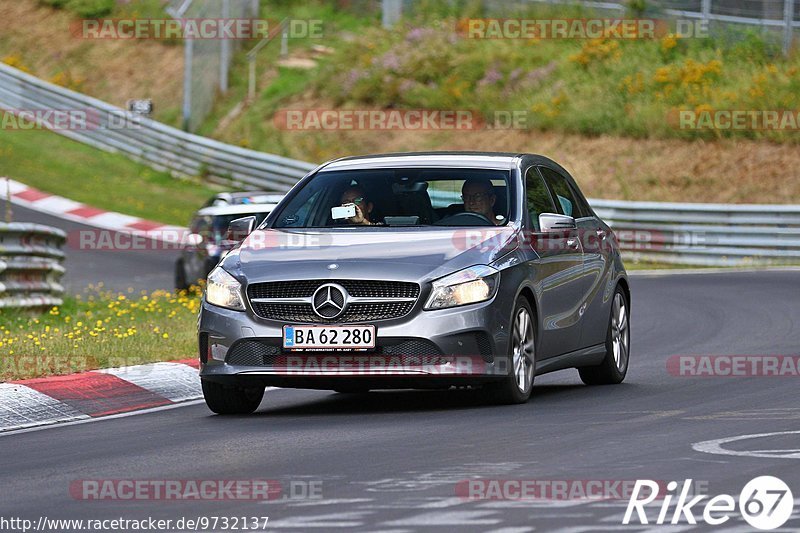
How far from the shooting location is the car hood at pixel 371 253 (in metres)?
10.7

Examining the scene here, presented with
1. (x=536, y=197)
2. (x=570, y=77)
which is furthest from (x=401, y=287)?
(x=570, y=77)

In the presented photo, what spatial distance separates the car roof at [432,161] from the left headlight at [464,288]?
1.45 metres

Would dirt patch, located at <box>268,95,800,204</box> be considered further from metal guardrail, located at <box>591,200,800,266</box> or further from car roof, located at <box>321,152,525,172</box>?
car roof, located at <box>321,152,525,172</box>

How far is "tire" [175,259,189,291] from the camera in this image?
24516 millimetres

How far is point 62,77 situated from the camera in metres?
47.6

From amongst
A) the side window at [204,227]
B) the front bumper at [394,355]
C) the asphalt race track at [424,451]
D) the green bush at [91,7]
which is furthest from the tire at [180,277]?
the green bush at [91,7]

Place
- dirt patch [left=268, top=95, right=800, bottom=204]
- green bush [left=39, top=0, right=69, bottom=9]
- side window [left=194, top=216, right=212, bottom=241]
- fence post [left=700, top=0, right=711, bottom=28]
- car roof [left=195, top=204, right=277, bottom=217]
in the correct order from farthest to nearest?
green bush [left=39, top=0, right=69, bottom=9]
fence post [left=700, top=0, right=711, bottom=28]
dirt patch [left=268, top=95, right=800, bottom=204]
side window [left=194, top=216, right=212, bottom=241]
car roof [left=195, top=204, right=277, bottom=217]

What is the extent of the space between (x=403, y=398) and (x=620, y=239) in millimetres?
18399

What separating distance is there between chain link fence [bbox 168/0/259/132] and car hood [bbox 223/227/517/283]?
99.8 feet

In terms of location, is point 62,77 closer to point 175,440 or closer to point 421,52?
point 421,52

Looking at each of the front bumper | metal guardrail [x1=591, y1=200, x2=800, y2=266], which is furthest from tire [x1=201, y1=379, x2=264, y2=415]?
metal guardrail [x1=591, y1=200, x2=800, y2=266]

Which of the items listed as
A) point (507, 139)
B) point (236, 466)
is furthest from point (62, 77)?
point (236, 466)

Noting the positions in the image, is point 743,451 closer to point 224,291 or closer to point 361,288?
point 361,288

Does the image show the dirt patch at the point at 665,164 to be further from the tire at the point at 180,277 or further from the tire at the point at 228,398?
the tire at the point at 228,398
